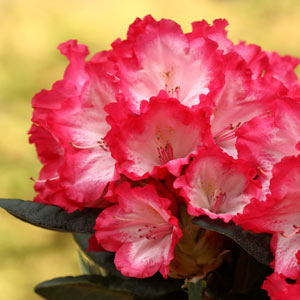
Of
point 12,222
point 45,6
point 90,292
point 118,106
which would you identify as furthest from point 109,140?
point 45,6

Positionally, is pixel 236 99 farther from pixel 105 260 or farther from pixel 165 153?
pixel 105 260

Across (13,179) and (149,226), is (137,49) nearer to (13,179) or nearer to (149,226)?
(149,226)

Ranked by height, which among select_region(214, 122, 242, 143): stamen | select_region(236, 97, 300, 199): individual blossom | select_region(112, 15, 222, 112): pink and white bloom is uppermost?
select_region(112, 15, 222, 112): pink and white bloom

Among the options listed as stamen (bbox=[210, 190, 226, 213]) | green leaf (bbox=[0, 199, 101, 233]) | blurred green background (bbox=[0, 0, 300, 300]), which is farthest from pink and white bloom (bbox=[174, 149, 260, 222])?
blurred green background (bbox=[0, 0, 300, 300])

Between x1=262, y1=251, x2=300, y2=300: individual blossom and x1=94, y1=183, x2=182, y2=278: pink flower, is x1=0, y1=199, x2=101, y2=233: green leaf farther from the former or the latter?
x1=262, y1=251, x2=300, y2=300: individual blossom

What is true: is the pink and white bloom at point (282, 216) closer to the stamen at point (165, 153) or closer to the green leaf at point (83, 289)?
Answer: the stamen at point (165, 153)

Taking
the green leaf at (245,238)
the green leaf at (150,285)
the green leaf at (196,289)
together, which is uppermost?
the green leaf at (245,238)

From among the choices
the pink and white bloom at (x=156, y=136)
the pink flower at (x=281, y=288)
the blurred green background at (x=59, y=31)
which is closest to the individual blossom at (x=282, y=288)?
the pink flower at (x=281, y=288)
